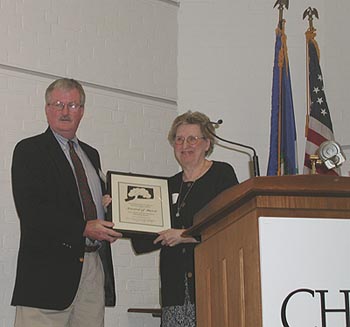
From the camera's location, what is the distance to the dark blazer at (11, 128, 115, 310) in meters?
3.52

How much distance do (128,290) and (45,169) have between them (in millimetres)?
1681

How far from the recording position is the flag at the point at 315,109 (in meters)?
5.39

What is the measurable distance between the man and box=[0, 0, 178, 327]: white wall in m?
0.81

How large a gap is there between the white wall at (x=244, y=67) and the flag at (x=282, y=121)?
0.39m

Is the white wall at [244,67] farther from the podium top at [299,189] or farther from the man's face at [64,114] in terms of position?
the podium top at [299,189]

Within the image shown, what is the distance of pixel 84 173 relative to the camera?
375 cm

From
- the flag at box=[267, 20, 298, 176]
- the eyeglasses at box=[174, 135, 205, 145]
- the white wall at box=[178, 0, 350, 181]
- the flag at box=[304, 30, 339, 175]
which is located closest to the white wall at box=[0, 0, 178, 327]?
the white wall at box=[178, 0, 350, 181]

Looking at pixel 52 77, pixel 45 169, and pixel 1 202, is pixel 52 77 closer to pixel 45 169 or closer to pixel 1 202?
pixel 1 202

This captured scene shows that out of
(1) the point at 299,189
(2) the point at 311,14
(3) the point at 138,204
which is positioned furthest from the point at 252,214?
(2) the point at 311,14

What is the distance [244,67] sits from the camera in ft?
18.8

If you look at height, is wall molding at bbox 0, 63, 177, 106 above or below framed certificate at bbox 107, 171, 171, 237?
above

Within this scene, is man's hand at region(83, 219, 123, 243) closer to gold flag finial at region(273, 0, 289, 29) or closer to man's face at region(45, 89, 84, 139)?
man's face at region(45, 89, 84, 139)

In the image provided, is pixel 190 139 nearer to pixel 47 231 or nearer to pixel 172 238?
pixel 172 238

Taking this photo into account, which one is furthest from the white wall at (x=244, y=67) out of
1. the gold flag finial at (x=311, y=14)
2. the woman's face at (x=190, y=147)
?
the woman's face at (x=190, y=147)
